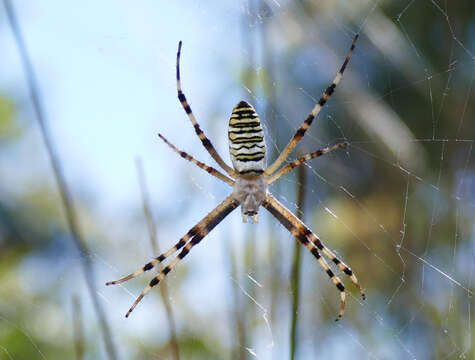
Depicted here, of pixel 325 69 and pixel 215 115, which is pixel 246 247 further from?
pixel 325 69

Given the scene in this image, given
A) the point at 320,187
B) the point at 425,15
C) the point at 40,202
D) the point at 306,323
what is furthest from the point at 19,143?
the point at 306,323

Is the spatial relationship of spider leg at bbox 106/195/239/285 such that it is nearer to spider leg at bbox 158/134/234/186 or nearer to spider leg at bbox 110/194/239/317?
spider leg at bbox 110/194/239/317

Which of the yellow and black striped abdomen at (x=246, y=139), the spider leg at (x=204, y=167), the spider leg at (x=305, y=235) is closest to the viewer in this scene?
the yellow and black striped abdomen at (x=246, y=139)

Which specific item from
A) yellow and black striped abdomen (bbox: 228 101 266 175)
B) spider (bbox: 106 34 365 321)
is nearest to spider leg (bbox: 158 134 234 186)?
spider (bbox: 106 34 365 321)

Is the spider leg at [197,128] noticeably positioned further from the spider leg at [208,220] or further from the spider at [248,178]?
the spider leg at [208,220]

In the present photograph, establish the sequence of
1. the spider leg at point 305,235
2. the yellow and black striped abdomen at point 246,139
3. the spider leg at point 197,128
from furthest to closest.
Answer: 1. the spider leg at point 305,235
2. the spider leg at point 197,128
3. the yellow and black striped abdomen at point 246,139

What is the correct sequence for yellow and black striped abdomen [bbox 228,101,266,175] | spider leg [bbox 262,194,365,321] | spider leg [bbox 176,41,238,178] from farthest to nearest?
spider leg [bbox 262,194,365,321], spider leg [bbox 176,41,238,178], yellow and black striped abdomen [bbox 228,101,266,175]

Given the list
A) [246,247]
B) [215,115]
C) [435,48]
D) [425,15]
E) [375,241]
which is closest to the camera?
[246,247]

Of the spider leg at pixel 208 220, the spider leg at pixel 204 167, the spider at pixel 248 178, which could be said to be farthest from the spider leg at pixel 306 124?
the spider leg at pixel 208 220
